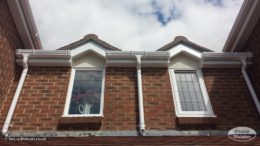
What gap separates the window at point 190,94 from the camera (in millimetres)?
6262

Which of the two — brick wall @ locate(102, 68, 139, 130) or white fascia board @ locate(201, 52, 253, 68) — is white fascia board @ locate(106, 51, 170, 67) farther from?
white fascia board @ locate(201, 52, 253, 68)

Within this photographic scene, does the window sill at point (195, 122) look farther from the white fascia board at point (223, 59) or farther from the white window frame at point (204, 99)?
the white fascia board at point (223, 59)

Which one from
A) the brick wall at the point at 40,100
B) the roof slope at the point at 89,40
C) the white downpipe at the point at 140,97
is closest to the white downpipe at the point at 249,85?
the white downpipe at the point at 140,97

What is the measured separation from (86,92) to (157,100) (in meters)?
1.79

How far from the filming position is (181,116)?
6.06 m

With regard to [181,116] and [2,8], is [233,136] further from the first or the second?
[2,8]

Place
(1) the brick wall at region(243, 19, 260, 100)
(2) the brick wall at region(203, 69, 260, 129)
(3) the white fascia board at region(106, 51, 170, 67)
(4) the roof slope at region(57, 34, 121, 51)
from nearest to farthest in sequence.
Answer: (2) the brick wall at region(203, 69, 260, 129), (1) the brick wall at region(243, 19, 260, 100), (3) the white fascia board at region(106, 51, 170, 67), (4) the roof slope at region(57, 34, 121, 51)

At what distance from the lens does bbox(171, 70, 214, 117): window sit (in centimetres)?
626

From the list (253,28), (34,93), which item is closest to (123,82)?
(34,93)

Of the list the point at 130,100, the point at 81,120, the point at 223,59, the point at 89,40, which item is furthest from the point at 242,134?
the point at 89,40

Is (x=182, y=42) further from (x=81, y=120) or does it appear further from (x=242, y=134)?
(x=81, y=120)

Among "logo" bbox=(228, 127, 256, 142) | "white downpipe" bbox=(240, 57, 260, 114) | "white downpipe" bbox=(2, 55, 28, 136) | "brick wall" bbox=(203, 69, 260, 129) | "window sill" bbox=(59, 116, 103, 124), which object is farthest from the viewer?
"white downpipe" bbox=(240, 57, 260, 114)

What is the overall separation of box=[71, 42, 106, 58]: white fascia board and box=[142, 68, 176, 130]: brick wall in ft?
4.12

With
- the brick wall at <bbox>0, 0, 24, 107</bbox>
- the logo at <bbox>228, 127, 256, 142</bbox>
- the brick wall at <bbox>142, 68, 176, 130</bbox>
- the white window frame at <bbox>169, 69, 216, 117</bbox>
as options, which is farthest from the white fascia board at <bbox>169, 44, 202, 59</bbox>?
the brick wall at <bbox>0, 0, 24, 107</bbox>
